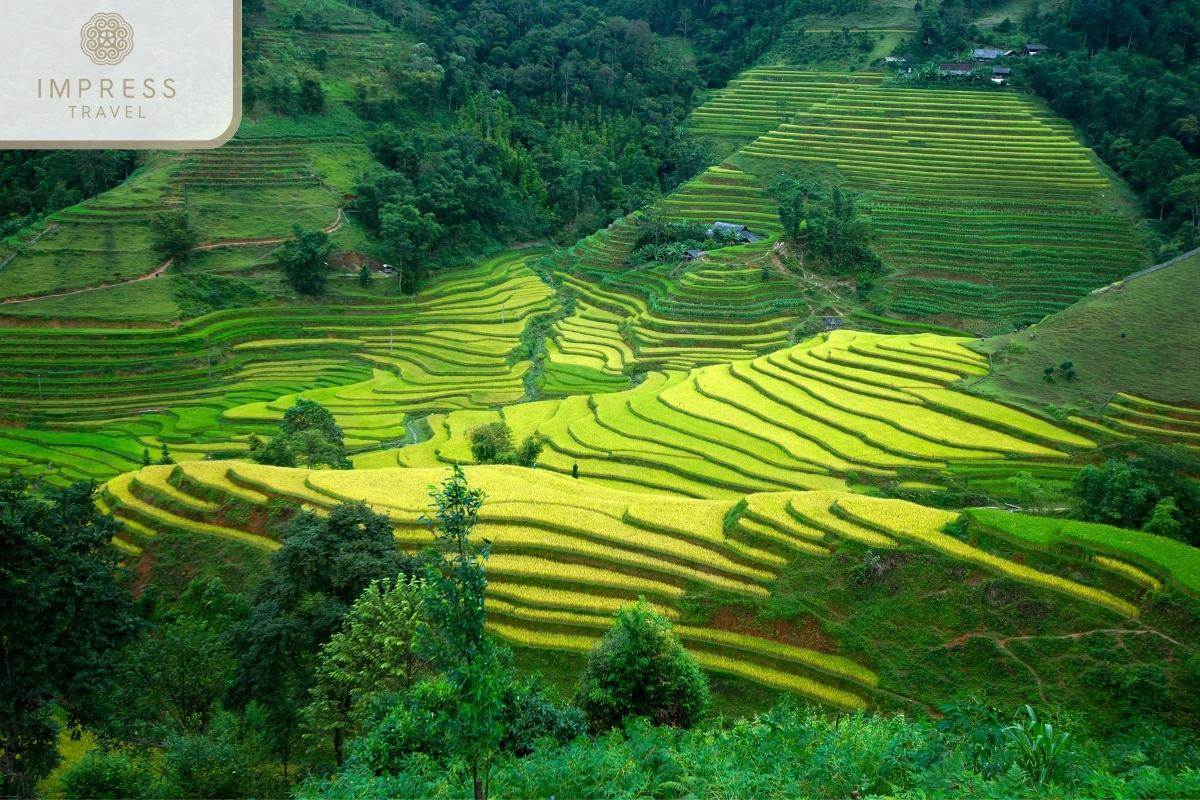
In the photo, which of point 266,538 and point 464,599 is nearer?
point 464,599

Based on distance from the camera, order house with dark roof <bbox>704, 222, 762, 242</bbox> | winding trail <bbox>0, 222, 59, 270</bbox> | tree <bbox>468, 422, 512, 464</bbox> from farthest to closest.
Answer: house with dark roof <bbox>704, 222, 762, 242</bbox> < winding trail <bbox>0, 222, 59, 270</bbox> < tree <bbox>468, 422, 512, 464</bbox>

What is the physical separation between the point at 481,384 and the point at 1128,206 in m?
33.7

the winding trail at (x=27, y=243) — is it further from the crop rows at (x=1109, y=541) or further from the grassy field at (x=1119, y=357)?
the crop rows at (x=1109, y=541)

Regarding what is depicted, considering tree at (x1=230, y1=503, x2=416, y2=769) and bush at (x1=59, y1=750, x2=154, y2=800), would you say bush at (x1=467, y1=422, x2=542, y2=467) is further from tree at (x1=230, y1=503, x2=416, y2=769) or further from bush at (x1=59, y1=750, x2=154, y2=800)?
bush at (x1=59, y1=750, x2=154, y2=800)

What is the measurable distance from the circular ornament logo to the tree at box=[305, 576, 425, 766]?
7.66 m

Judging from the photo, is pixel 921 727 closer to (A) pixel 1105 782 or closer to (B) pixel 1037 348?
(A) pixel 1105 782

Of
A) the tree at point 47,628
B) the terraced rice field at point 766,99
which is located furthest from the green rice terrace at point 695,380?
the tree at point 47,628

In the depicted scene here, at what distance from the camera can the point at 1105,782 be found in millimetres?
6645

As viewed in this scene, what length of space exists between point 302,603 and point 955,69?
53.9 meters

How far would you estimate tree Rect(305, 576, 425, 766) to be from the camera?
1055cm

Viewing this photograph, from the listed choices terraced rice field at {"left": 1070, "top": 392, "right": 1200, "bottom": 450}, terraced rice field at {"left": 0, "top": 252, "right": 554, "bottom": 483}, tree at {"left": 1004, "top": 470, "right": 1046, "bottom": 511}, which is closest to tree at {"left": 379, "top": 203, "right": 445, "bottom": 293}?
terraced rice field at {"left": 0, "top": 252, "right": 554, "bottom": 483}

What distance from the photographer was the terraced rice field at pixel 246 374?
29.1 meters

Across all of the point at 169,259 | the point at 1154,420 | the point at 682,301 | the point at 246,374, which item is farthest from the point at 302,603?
the point at 169,259

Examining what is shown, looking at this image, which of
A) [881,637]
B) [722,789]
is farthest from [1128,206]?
[722,789]
